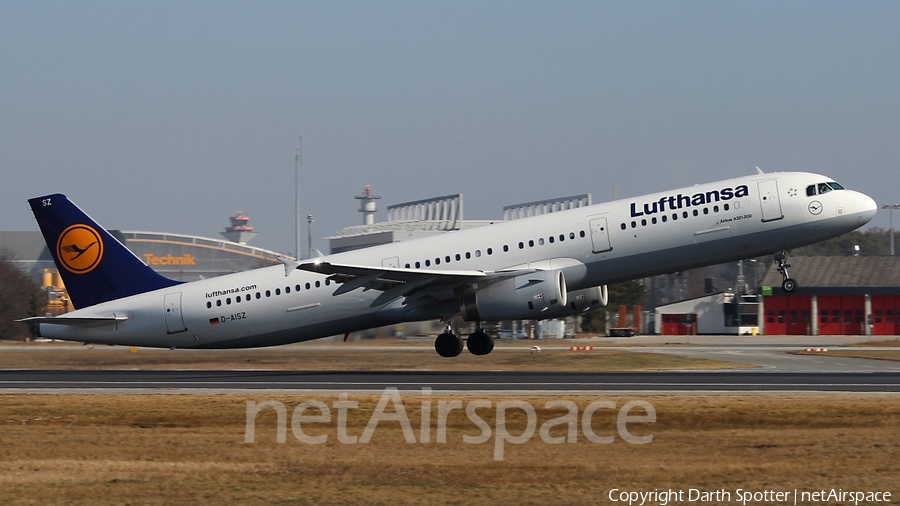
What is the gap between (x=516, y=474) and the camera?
58.3 ft

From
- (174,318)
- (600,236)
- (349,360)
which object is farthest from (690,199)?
(174,318)

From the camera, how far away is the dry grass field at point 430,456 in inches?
653

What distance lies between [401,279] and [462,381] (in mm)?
4586

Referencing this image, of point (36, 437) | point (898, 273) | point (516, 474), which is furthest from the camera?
point (898, 273)

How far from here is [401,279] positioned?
34.7m

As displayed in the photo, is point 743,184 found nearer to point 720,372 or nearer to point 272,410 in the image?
point 720,372

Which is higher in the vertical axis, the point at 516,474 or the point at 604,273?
the point at 604,273

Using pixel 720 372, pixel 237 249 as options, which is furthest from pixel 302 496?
pixel 237 249

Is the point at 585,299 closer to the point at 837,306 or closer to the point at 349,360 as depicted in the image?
the point at 349,360

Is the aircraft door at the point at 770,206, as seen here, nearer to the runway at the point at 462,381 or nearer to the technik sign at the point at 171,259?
the runway at the point at 462,381

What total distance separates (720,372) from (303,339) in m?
14.8

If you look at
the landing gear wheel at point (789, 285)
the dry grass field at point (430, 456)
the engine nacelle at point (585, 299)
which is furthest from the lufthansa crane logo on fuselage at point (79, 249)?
the landing gear wheel at point (789, 285)

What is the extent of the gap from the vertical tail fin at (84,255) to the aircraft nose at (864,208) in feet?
83.1

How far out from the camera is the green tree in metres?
71.1
